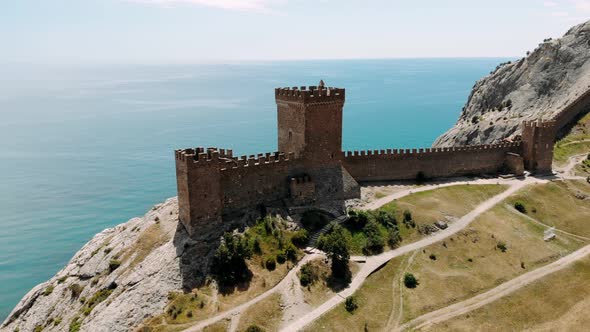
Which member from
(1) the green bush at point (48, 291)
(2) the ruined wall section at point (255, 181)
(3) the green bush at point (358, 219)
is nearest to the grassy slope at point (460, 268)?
(3) the green bush at point (358, 219)

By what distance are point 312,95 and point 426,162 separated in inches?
833

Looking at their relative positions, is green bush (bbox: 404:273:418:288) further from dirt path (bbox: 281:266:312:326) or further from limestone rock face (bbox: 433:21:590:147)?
limestone rock face (bbox: 433:21:590:147)

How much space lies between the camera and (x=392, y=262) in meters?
45.5

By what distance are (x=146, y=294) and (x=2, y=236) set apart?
72686mm

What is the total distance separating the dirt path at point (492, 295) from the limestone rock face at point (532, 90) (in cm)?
3655

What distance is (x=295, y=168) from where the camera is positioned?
51.0m

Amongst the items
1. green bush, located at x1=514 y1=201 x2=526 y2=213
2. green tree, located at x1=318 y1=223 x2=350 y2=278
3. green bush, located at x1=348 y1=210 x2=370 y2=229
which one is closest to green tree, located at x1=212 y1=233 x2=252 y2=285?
green tree, located at x1=318 y1=223 x2=350 y2=278

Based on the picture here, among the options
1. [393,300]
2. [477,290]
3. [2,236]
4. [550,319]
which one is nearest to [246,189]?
[393,300]

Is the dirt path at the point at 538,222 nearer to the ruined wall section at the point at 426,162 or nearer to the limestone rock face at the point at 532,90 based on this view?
the ruined wall section at the point at 426,162

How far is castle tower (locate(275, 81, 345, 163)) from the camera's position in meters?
49.8

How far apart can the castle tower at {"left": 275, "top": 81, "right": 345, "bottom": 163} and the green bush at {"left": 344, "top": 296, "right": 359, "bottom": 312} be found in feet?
56.1

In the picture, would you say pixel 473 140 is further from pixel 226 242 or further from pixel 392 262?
pixel 226 242

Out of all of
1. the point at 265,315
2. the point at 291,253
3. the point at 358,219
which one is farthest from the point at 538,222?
the point at 265,315

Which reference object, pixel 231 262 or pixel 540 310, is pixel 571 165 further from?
pixel 231 262
